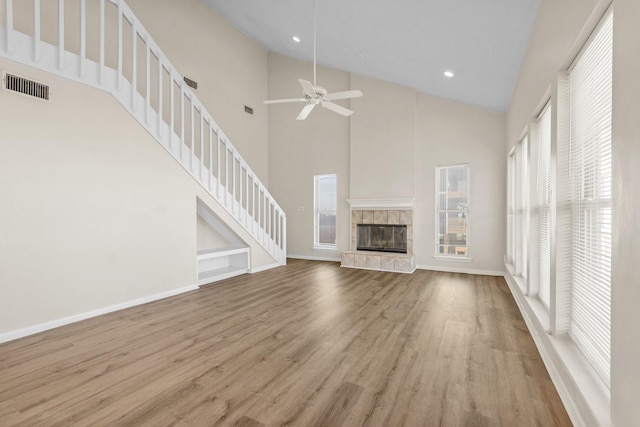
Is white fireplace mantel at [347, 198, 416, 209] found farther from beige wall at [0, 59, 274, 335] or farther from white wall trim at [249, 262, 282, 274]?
beige wall at [0, 59, 274, 335]

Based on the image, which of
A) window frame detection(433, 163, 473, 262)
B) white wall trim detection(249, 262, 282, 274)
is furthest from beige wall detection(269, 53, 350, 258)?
window frame detection(433, 163, 473, 262)

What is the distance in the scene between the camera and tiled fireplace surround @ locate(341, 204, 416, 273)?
6.50 metres

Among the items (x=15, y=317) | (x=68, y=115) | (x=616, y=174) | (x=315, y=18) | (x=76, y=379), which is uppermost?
(x=315, y=18)

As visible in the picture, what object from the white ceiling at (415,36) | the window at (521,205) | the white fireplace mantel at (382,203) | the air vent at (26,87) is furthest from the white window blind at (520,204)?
the air vent at (26,87)

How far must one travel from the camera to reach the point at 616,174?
1.40m

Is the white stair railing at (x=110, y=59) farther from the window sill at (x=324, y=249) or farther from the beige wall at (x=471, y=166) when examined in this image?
the beige wall at (x=471, y=166)

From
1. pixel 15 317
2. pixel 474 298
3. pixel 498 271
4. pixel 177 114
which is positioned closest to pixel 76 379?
pixel 15 317

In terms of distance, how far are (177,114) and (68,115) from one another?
106 inches

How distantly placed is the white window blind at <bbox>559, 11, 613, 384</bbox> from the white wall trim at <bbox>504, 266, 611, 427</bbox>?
0.24ft

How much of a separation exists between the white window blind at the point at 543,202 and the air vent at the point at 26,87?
4977 millimetres

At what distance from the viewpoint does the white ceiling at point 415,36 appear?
3.31 m

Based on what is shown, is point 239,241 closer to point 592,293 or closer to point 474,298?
point 474,298

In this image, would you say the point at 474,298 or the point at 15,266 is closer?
the point at 15,266

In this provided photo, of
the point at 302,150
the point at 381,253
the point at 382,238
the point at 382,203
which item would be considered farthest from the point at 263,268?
the point at 302,150
